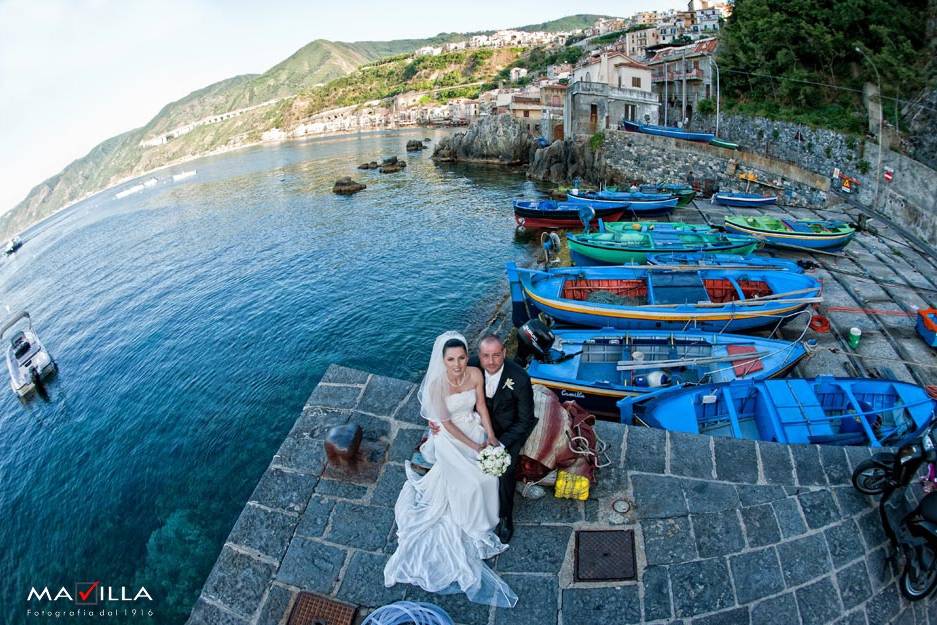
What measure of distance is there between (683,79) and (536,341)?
42281 mm

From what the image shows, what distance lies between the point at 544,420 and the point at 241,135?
205 meters

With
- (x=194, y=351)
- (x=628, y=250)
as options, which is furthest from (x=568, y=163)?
(x=194, y=351)

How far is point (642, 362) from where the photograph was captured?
1305 centimetres

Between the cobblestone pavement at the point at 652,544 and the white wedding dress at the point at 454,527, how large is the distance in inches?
6.2

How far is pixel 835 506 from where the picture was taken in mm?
4246

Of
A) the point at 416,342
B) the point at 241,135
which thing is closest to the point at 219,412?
the point at 416,342

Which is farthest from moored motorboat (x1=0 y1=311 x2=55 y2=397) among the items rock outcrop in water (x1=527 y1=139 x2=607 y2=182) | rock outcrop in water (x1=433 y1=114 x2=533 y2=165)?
rock outcrop in water (x1=433 y1=114 x2=533 y2=165)

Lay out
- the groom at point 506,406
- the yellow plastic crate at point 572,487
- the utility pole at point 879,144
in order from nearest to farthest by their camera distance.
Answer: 1. the groom at point 506,406
2. the yellow plastic crate at point 572,487
3. the utility pole at point 879,144

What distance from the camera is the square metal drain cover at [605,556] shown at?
4012mm

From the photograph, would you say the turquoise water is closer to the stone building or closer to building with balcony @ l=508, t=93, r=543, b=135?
the stone building

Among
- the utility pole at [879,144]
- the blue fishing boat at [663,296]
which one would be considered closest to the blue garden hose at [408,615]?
the blue fishing boat at [663,296]

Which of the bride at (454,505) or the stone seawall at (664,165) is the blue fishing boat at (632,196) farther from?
the bride at (454,505)

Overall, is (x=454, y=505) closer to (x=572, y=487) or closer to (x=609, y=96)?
(x=572, y=487)

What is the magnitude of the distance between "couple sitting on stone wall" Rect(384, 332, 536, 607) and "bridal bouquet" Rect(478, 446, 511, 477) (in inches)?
5.0
